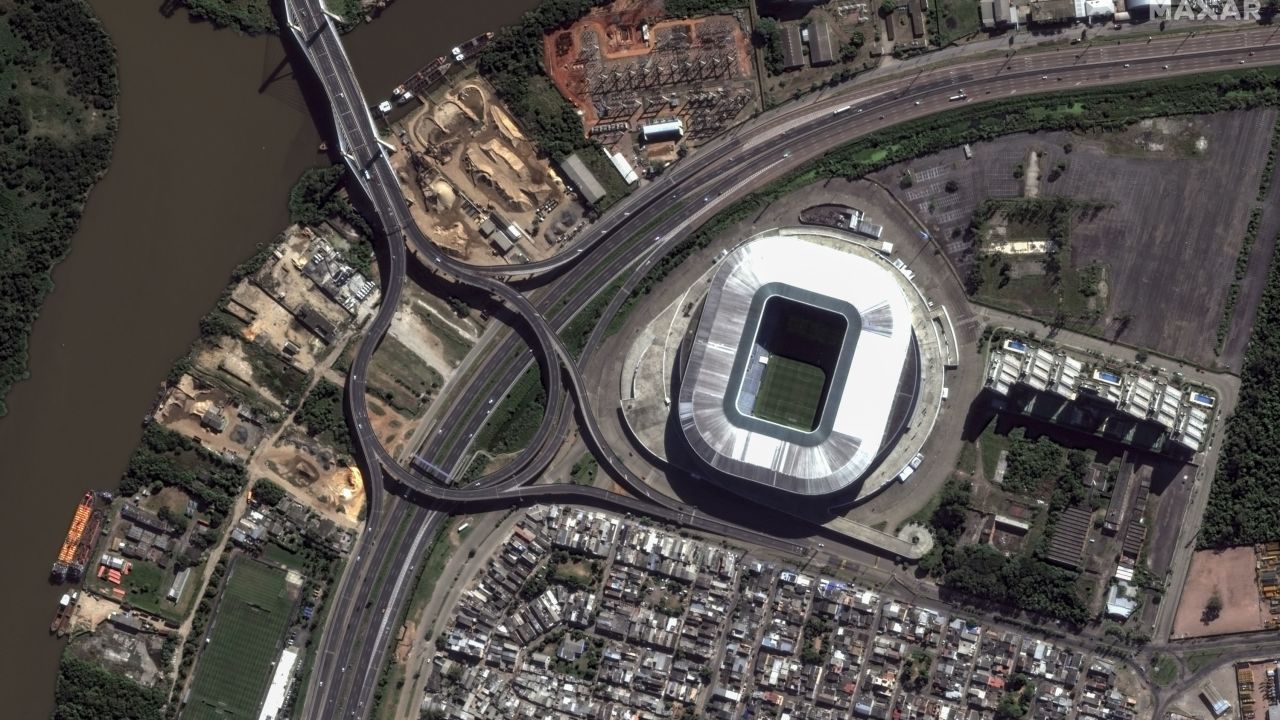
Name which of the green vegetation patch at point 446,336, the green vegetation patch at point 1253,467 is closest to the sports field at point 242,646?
the green vegetation patch at point 446,336

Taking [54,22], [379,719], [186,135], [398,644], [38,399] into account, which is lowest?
[379,719]

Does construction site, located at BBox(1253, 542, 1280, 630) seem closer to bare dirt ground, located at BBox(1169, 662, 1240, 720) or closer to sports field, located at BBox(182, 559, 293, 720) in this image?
bare dirt ground, located at BBox(1169, 662, 1240, 720)

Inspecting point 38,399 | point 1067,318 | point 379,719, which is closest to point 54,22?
point 38,399

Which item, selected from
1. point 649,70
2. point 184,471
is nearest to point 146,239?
point 184,471

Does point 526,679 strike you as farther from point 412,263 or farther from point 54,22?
point 54,22

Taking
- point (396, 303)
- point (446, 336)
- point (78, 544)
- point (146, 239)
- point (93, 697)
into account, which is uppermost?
point (396, 303)

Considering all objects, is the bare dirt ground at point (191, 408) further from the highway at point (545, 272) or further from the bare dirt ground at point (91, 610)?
the bare dirt ground at point (91, 610)

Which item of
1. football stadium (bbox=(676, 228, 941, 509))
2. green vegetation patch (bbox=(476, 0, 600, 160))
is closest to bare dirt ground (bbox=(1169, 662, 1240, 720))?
football stadium (bbox=(676, 228, 941, 509))

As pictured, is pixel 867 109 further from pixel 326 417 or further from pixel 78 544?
pixel 78 544
